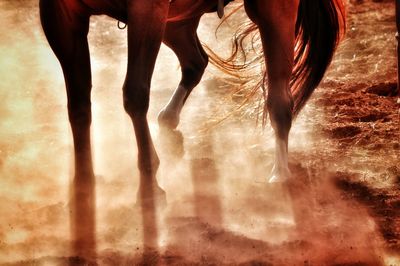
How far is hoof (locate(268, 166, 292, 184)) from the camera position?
230 inches

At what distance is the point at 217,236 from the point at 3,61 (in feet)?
14.4

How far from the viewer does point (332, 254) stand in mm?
4652

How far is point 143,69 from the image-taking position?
5.22 metres

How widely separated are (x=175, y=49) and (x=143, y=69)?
5.04 ft

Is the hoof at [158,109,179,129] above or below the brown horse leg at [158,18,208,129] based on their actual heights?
below

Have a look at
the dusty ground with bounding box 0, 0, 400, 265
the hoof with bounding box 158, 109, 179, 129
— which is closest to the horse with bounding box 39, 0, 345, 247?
the hoof with bounding box 158, 109, 179, 129

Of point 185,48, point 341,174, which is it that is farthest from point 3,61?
point 341,174

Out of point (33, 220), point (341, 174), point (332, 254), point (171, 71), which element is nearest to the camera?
point (332, 254)

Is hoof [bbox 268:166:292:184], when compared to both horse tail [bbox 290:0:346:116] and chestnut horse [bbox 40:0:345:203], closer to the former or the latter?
chestnut horse [bbox 40:0:345:203]

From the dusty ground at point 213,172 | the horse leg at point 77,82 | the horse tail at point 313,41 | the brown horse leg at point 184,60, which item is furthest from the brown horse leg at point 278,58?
the horse leg at point 77,82

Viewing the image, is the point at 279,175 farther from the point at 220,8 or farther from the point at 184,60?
the point at 184,60

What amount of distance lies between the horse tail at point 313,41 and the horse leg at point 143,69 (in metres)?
1.41

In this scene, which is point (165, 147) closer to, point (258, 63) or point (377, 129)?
point (258, 63)

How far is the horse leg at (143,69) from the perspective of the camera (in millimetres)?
5145
